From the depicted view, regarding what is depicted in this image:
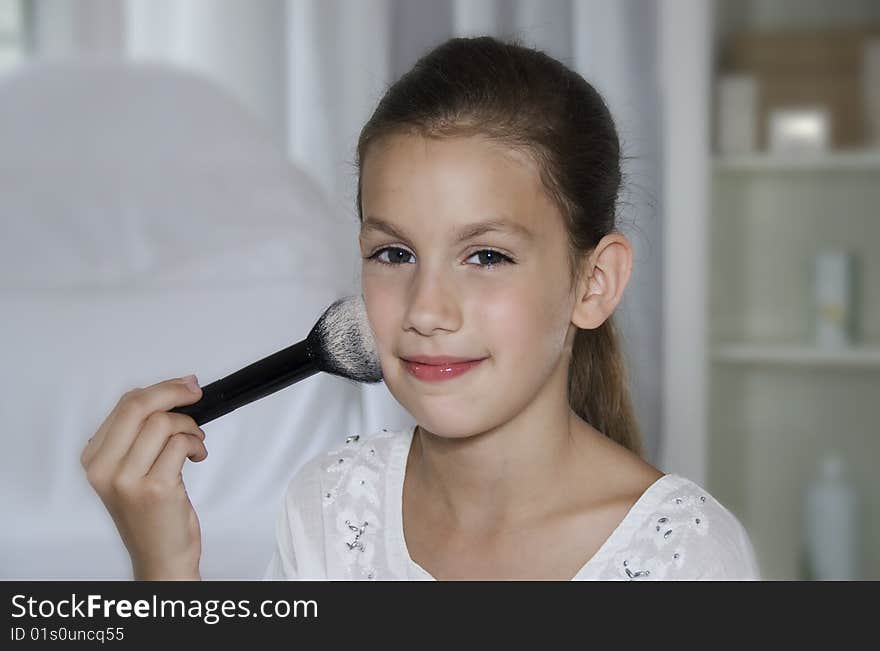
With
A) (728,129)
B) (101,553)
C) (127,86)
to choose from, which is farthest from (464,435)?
(728,129)

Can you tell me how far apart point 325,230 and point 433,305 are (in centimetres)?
30

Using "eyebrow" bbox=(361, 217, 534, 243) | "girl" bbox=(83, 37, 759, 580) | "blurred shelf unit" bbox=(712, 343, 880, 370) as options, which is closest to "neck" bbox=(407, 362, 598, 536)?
"girl" bbox=(83, 37, 759, 580)

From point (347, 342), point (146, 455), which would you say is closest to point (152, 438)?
point (146, 455)

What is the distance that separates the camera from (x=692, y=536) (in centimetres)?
58

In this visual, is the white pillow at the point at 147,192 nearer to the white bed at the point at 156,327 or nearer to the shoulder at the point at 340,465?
the white bed at the point at 156,327

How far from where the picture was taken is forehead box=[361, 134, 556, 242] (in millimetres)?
539

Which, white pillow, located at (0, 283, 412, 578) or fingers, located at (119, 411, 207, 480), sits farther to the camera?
white pillow, located at (0, 283, 412, 578)

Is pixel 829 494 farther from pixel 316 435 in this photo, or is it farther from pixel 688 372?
pixel 316 435

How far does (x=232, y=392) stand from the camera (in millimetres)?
554

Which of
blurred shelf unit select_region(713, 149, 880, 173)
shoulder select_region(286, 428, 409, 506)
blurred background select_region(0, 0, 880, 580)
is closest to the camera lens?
shoulder select_region(286, 428, 409, 506)

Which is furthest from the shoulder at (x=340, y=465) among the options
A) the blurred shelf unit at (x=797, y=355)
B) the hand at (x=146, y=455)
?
the blurred shelf unit at (x=797, y=355)

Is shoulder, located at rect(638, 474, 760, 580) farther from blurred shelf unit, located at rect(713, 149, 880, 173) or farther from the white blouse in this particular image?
blurred shelf unit, located at rect(713, 149, 880, 173)

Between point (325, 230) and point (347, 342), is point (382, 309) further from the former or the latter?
point (325, 230)

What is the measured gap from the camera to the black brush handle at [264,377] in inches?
21.6
